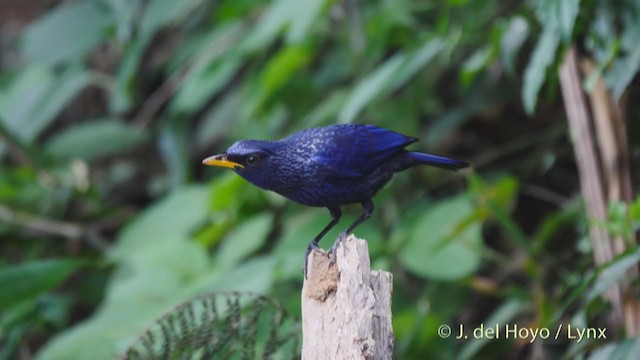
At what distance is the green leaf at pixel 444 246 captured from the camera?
182 inches

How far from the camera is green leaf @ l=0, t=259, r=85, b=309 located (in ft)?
14.5

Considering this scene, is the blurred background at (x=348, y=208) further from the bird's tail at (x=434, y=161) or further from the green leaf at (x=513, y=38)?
the bird's tail at (x=434, y=161)

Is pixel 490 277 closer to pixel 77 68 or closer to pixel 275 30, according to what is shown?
pixel 275 30

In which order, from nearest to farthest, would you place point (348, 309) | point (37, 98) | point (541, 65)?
point (348, 309)
point (541, 65)
point (37, 98)

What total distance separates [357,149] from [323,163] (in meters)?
0.16

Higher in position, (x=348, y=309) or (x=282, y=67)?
(x=282, y=67)

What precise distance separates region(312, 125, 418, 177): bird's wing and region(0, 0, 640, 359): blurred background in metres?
0.63

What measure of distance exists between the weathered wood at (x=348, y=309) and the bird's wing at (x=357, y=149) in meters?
0.55

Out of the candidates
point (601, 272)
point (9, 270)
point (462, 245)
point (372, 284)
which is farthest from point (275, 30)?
point (372, 284)

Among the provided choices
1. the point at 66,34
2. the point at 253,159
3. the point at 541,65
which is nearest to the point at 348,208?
the point at 541,65

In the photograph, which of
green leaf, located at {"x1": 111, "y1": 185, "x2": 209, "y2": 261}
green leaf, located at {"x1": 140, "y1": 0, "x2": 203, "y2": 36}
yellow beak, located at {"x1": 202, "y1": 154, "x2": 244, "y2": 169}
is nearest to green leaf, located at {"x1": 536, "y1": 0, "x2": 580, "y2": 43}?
yellow beak, located at {"x1": 202, "y1": 154, "x2": 244, "y2": 169}

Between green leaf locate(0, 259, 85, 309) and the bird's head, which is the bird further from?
green leaf locate(0, 259, 85, 309)

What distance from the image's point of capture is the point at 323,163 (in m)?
3.20

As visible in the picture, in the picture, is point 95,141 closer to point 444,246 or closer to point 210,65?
point 210,65
